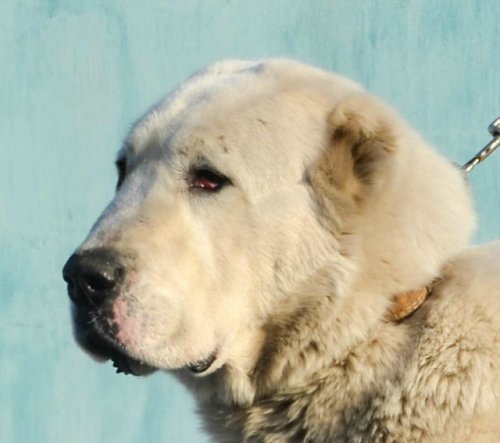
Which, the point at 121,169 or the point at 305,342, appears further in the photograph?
the point at 121,169

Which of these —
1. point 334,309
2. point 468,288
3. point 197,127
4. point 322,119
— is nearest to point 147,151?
point 197,127

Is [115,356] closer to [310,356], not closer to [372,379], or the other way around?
[310,356]

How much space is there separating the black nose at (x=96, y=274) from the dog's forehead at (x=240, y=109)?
1.55 ft

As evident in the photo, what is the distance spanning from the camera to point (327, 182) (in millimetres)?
3455

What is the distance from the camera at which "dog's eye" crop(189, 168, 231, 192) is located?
340cm

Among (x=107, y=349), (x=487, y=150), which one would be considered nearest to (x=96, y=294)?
(x=107, y=349)

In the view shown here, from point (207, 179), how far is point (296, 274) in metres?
0.41

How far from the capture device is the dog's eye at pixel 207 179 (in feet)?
11.2

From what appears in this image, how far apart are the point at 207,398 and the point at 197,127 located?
88 cm

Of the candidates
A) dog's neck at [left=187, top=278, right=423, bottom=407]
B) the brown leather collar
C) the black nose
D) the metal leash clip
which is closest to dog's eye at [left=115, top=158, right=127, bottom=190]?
the black nose

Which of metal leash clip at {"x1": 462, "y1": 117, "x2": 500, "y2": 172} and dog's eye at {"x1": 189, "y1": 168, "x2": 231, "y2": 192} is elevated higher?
metal leash clip at {"x1": 462, "y1": 117, "x2": 500, "y2": 172}

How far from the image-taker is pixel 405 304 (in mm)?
3361

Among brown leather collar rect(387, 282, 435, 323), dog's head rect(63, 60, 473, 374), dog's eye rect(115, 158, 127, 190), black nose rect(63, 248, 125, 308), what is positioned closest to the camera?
black nose rect(63, 248, 125, 308)

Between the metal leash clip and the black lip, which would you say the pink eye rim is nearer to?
the black lip
